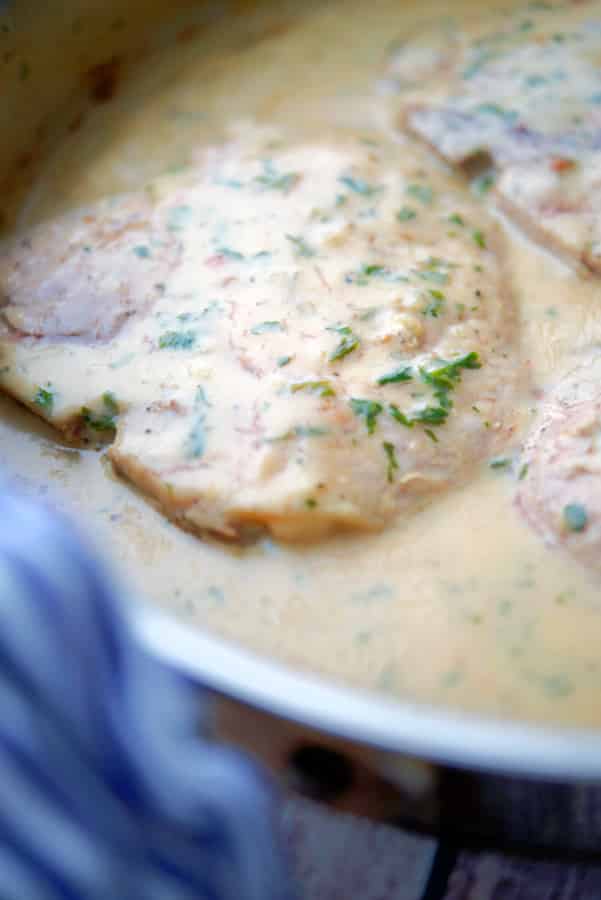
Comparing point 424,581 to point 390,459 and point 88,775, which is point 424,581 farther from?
point 88,775

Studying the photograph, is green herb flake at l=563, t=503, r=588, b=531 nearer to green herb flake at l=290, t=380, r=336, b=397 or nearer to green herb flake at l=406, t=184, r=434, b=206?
green herb flake at l=290, t=380, r=336, b=397

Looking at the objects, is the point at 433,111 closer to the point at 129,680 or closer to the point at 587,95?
the point at 587,95

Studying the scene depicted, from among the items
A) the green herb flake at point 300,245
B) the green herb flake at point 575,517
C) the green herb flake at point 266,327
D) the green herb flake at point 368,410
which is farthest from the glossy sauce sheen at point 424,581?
the green herb flake at point 300,245

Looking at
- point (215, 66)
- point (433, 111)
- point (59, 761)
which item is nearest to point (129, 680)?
point (59, 761)

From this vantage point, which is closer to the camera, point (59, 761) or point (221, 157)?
point (59, 761)

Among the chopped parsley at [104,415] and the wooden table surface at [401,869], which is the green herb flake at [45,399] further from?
the wooden table surface at [401,869]

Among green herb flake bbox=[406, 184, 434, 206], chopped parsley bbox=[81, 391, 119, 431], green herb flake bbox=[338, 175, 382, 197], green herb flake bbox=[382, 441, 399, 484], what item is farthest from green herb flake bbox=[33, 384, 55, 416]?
green herb flake bbox=[406, 184, 434, 206]
